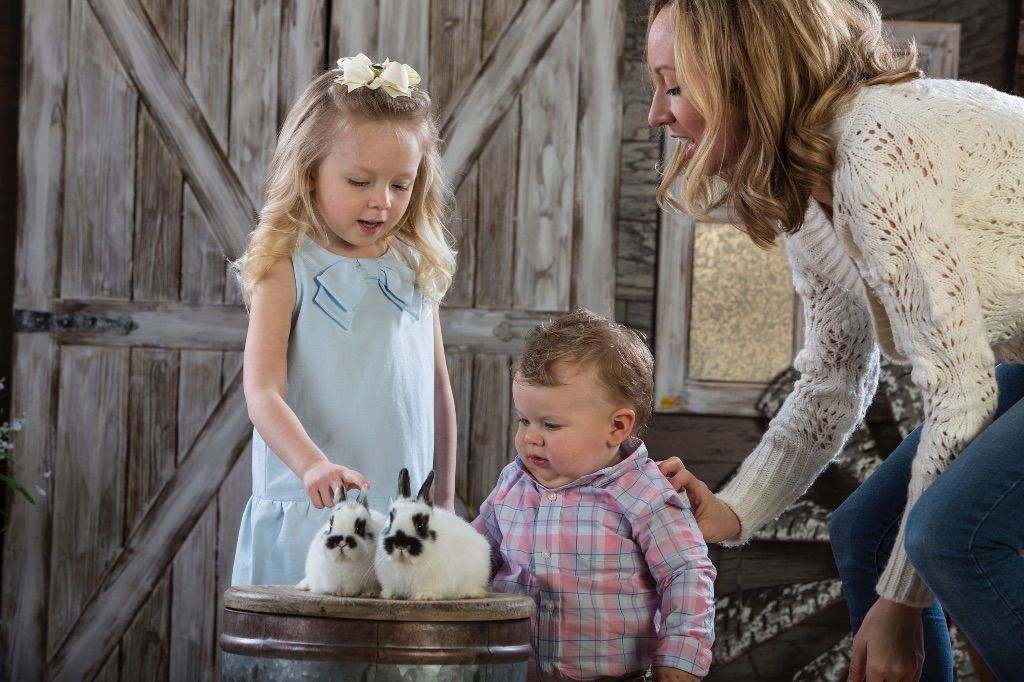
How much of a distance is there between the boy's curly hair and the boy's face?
0.05 ft

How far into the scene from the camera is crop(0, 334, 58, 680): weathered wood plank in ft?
14.0

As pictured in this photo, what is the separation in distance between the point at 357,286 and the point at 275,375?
31 centimetres

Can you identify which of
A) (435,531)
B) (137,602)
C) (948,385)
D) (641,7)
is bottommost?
(137,602)

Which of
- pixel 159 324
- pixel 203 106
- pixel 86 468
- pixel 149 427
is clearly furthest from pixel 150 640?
pixel 203 106

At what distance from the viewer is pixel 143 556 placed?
432 centimetres

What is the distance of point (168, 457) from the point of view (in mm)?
4320

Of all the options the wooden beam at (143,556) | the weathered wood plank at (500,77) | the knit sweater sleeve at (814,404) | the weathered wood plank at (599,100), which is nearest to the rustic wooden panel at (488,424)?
the weathered wood plank at (599,100)

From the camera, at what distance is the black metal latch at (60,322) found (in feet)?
14.0

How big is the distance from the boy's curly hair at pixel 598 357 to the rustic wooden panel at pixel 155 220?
7.22 feet

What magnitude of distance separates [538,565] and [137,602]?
2.44 metres

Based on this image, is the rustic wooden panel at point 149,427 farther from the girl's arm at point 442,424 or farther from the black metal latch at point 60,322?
the girl's arm at point 442,424

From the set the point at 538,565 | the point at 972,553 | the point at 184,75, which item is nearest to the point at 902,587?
the point at 972,553

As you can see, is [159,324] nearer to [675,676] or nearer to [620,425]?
[620,425]

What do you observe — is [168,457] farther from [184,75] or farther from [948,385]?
[948,385]
